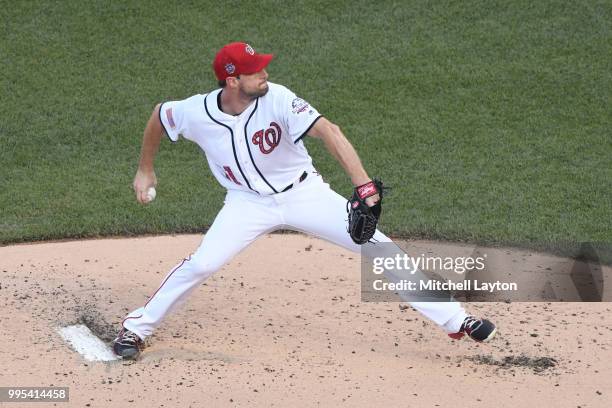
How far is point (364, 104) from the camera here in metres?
10.6

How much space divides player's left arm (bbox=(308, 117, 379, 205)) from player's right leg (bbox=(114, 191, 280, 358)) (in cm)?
63

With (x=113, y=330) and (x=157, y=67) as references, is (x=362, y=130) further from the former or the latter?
(x=113, y=330)

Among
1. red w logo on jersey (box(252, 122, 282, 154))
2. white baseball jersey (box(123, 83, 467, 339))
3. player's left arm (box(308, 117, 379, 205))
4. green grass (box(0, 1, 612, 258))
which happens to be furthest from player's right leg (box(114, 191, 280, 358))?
green grass (box(0, 1, 612, 258))

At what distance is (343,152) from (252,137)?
580 mm

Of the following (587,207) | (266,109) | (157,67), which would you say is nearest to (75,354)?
(266,109)

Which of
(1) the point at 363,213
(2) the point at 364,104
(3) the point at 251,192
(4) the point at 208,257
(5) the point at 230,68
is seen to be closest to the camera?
(1) the point at 363,213

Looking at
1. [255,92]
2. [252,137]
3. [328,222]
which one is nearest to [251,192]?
[252,137]

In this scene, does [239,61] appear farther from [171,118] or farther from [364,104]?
[364,104]

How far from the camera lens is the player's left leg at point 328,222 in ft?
20.7

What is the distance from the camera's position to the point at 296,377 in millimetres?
6156

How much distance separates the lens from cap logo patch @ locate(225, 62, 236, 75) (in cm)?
614

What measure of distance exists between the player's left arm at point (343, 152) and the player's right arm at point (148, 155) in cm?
104

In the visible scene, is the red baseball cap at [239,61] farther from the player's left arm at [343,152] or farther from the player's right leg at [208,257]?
the player's right leg at [208,257]

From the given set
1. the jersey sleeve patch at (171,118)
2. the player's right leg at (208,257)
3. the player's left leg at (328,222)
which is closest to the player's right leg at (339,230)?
the player's left leg at (328,222)
